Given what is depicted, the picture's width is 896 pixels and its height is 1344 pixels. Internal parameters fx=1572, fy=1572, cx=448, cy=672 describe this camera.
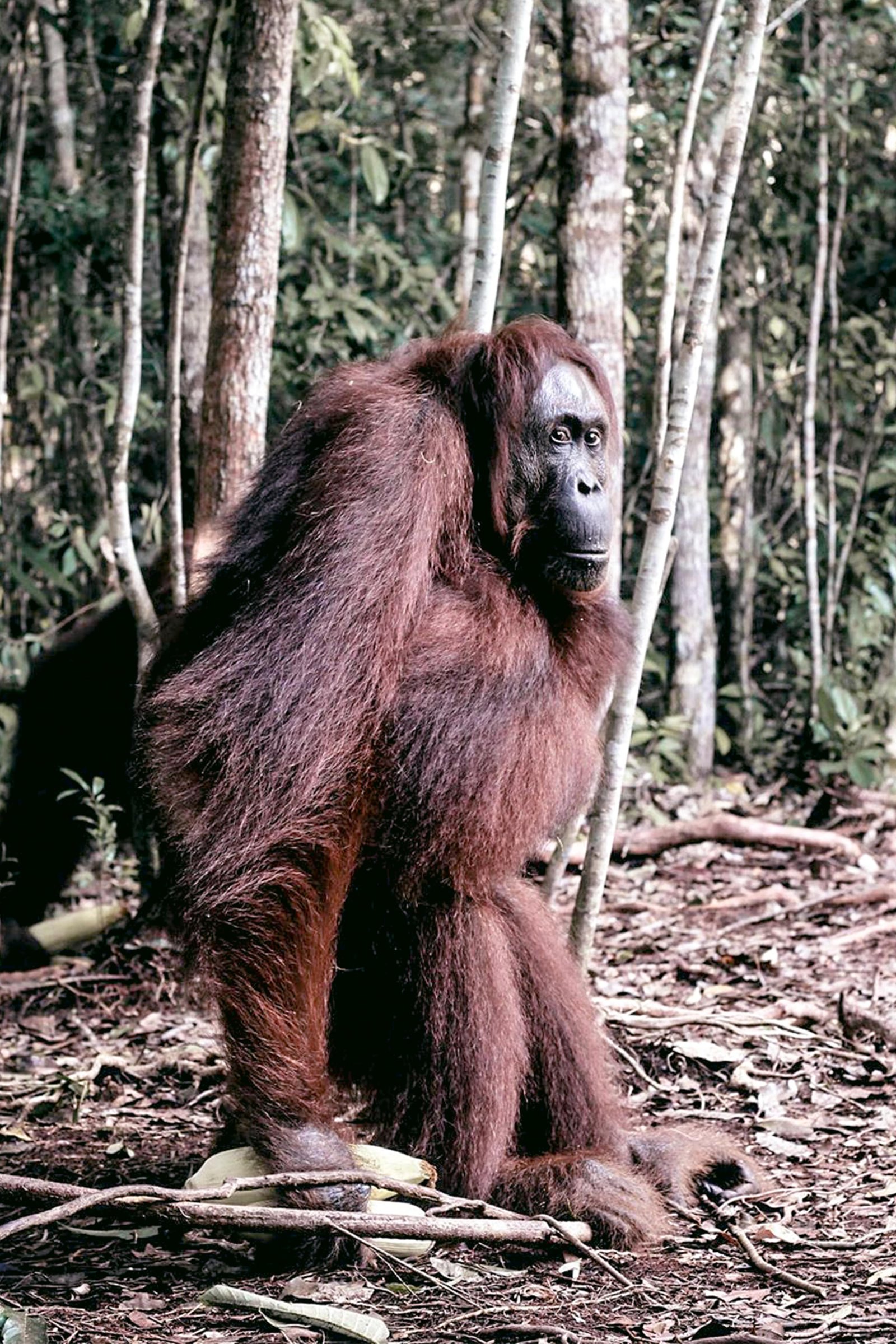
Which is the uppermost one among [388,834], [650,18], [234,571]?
[650,18]

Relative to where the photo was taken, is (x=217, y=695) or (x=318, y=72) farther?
(x=318, y=72)

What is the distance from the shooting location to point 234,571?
3289 millimetres

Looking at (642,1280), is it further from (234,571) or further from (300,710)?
(234,571)

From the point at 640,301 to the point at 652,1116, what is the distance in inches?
255

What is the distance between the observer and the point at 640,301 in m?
9.44

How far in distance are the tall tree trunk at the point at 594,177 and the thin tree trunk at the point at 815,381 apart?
10.8 feet

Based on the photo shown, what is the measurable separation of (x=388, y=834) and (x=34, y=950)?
246 cm

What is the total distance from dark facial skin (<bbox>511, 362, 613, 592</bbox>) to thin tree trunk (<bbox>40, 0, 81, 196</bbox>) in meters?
4.75

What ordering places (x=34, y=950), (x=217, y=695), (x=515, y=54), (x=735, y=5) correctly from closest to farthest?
(x=217, y=695)
(x=515, y=54)
(x=34, y=950)
(x=735, y=5)

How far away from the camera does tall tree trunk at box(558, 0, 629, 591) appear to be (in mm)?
4695

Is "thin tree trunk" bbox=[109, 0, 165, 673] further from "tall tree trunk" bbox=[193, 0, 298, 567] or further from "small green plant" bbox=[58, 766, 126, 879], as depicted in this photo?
"small green plant" bbox=[58, 766, 126, 879]

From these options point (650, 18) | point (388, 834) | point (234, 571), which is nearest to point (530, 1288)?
point (388, 834)

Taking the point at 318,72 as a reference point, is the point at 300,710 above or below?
below

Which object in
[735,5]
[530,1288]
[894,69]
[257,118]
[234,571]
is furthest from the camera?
[894,69]
